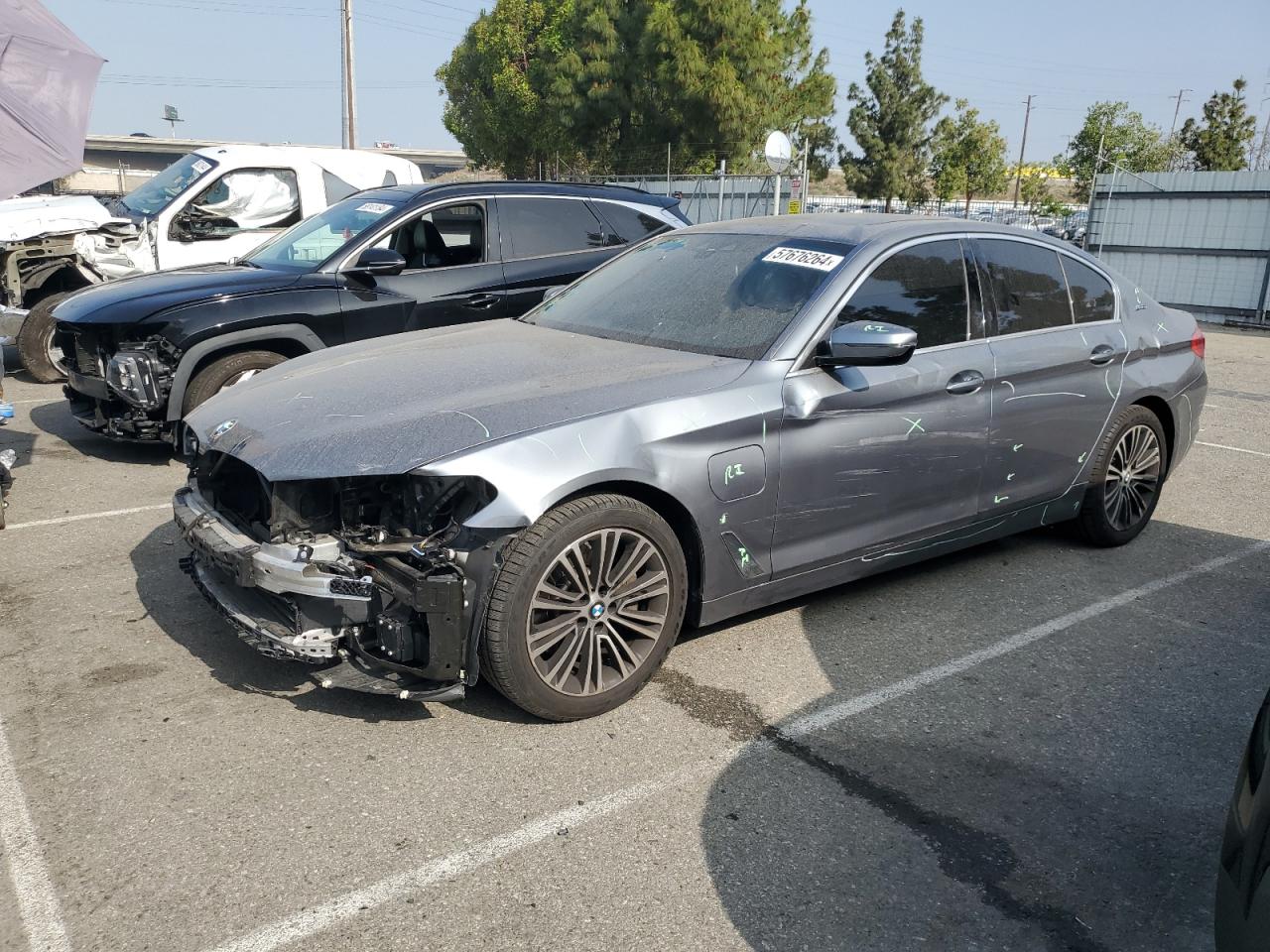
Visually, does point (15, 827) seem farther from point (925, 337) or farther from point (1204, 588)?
point (1204, 588)

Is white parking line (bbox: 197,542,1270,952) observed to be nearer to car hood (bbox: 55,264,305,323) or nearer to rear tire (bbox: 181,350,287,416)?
rear tire (bbox: 181,350,287,416)

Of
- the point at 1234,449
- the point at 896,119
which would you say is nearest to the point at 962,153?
the point at 896,119

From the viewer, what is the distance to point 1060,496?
201 inches

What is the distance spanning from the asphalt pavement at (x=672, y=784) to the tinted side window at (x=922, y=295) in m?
1.28

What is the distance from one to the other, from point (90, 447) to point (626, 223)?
4.21 meters

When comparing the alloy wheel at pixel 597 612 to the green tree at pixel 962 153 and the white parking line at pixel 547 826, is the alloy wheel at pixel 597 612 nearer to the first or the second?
the white parking line at pixel 547 826

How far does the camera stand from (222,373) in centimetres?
642

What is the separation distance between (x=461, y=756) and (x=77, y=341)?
4818mm

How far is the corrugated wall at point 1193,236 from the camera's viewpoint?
17672mm

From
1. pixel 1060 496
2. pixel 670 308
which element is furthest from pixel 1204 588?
pixel 670 308

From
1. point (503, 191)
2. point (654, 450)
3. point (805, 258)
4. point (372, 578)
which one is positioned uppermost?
point (503, 191)

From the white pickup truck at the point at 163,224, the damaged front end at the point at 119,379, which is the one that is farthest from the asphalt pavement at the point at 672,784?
the white pickup truck at the point at 163,224

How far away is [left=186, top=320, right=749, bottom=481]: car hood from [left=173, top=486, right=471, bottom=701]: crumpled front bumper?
0.98 feet

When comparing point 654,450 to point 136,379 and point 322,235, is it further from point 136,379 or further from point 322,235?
point 322,235
